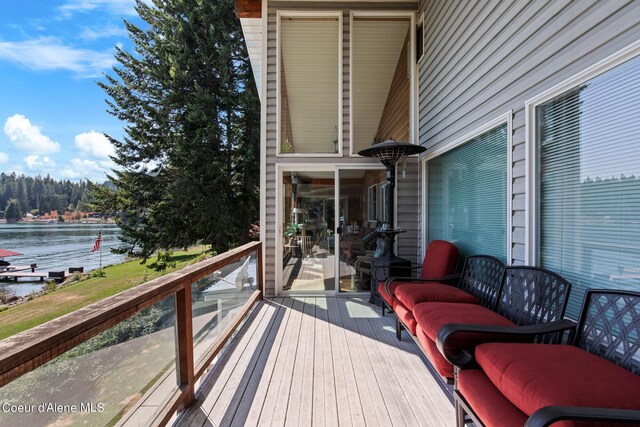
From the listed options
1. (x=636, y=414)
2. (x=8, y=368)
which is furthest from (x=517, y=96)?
(x=8, y=368)

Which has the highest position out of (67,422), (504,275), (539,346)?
(504,275)

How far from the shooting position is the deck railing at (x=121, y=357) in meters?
0.99

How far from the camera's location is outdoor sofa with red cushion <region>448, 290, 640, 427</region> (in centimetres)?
102

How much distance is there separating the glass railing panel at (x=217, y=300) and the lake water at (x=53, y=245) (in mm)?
11069

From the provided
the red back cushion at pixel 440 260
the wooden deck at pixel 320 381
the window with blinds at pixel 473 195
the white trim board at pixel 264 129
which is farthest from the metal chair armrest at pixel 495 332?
the white trim board at pixel 264 129

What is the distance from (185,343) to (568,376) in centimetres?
207

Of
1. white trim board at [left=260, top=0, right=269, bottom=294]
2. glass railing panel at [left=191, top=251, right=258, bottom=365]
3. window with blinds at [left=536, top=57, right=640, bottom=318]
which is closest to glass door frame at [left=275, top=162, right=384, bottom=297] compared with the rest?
white trim board at [left=260, top=0, right=269, bottom=294]

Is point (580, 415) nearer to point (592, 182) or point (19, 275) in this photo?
point (592, 182)

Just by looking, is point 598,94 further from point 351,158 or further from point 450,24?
point 351,158

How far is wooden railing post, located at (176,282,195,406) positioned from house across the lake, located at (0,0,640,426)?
0.04ft

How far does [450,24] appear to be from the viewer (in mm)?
→ 3508

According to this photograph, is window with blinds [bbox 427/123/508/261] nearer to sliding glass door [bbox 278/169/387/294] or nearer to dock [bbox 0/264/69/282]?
sliding glass door [bbox 278/169/387/294]

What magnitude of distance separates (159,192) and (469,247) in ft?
38.7

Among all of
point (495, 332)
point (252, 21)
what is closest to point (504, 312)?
point (495, 332)
